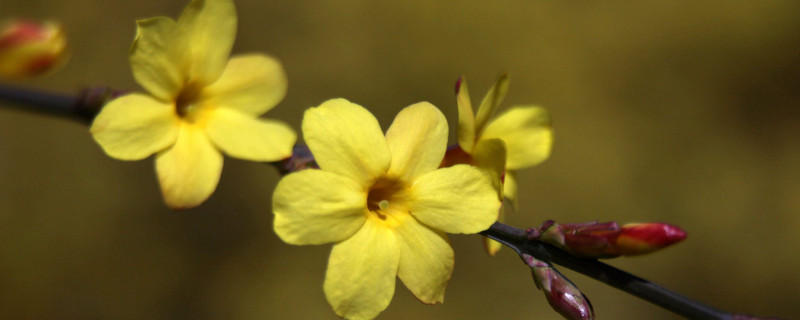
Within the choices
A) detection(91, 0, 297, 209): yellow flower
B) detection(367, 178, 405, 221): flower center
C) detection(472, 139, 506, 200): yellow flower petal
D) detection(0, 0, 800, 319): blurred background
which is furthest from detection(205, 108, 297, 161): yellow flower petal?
detection(0, 0, 800, 319): blurred background

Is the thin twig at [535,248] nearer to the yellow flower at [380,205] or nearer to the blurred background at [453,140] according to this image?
the yellow flower at [380,205]

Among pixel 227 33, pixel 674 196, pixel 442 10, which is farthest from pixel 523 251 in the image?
pixel 674 196

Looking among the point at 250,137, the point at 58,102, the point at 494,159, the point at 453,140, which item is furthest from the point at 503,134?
the point at 453,140

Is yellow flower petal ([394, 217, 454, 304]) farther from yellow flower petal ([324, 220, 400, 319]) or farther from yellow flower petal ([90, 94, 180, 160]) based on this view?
yellow flower petal ([90, 94, 180, 160])

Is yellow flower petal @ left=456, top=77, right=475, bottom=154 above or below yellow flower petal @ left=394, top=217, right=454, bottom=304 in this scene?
above

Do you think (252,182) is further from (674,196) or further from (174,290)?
(674,196)
